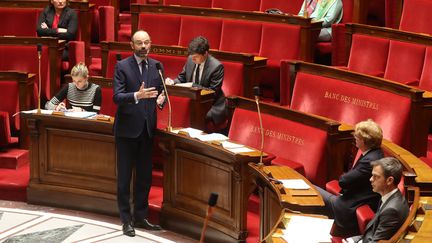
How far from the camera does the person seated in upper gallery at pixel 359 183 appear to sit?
1442 millimetres

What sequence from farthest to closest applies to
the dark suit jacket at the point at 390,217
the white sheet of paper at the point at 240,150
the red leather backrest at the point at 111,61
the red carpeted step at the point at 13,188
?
the red leather backrest at the point at 111,61 → the red carpeted step at the point at 13,188 → the white sheet of paper at the point at 240,150 → the dark suit jacket at the point at 390,217

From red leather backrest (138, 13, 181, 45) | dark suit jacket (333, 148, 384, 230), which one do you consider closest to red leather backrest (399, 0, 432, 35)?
red leather backrest (138, 13, 181, 45)

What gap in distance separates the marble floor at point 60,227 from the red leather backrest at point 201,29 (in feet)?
2.24

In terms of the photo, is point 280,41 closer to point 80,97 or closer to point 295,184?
point 80,97

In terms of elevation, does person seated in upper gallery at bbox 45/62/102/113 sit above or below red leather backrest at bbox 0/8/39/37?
below

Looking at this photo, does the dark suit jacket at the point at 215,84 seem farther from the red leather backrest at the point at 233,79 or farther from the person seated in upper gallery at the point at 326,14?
the person seated in upper gallery at the point at 326,14

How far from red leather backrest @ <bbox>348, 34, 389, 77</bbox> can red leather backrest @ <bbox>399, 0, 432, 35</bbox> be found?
0.18 meters

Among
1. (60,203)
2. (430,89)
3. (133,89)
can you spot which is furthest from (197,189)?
(430,89)

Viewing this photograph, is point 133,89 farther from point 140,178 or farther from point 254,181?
point 254,181

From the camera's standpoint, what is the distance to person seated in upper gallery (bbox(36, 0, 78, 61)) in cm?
254

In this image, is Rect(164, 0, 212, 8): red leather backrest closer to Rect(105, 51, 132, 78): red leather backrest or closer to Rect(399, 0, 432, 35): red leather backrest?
Rect(105, 51, 132, 78): red leather backrest

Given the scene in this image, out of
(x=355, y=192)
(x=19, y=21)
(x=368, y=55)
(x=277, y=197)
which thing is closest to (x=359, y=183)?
(x=355, y=192)

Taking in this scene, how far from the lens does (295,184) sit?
147 centimetres

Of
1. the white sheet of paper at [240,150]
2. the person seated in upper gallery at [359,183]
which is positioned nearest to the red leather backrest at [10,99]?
the white sheet of paper at [240,150]
